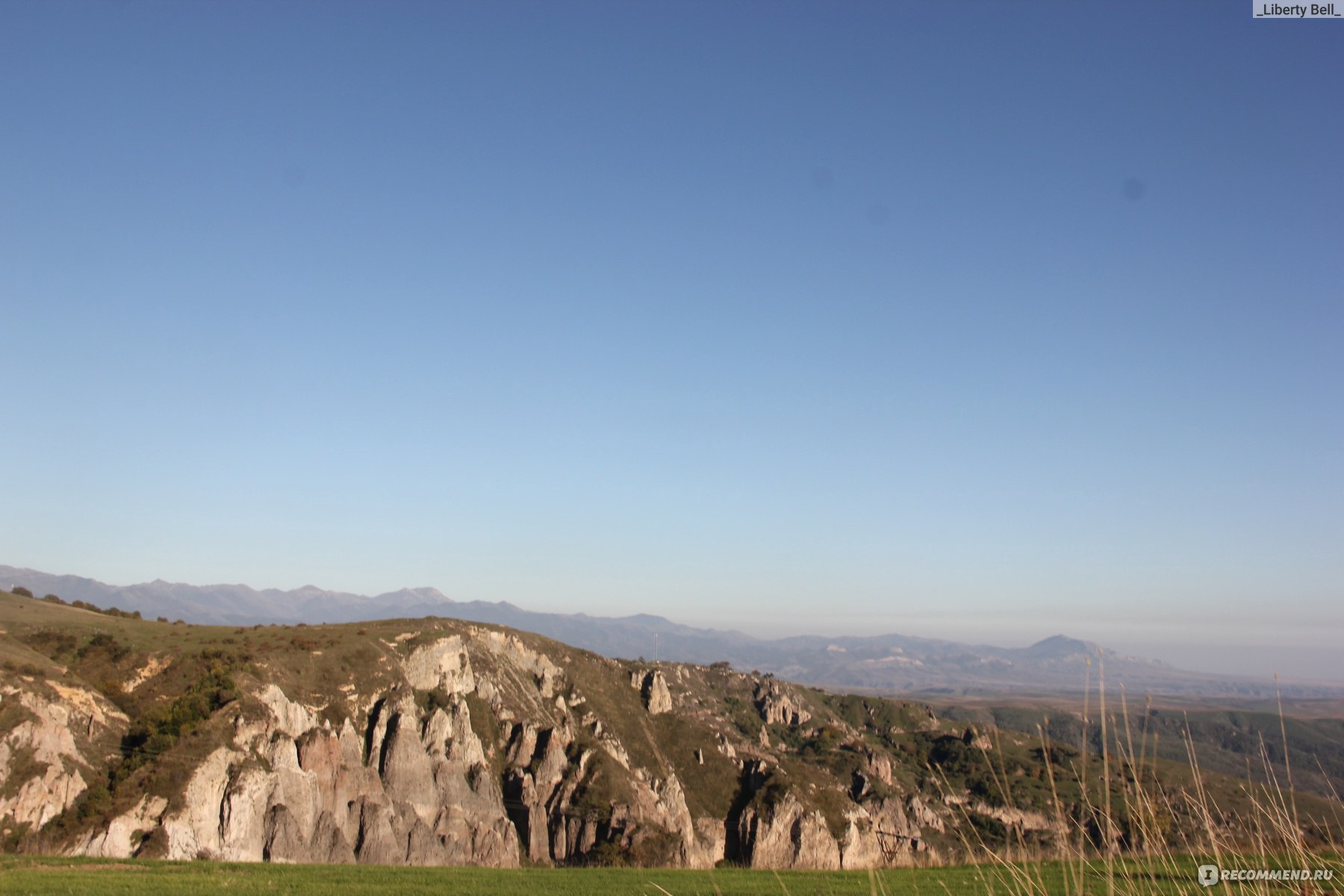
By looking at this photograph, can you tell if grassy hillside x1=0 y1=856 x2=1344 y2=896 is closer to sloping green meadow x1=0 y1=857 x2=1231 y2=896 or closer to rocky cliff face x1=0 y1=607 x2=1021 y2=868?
sloping green meadow x1=0 y1=857 x2=1231 y2=896

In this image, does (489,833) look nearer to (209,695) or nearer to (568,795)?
(568,795)

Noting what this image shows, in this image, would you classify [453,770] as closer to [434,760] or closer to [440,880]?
[434,760]

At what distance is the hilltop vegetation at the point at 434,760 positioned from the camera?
52719mm

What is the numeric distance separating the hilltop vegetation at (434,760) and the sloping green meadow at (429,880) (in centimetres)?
871

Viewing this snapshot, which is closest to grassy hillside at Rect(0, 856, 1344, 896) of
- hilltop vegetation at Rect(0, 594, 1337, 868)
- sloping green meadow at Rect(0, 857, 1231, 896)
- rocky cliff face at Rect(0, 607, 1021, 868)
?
sloping green meadow at Rect(0, 857, 1231, 896)

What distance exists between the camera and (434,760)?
7688cm

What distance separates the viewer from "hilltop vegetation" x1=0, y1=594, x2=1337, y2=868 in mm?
52719

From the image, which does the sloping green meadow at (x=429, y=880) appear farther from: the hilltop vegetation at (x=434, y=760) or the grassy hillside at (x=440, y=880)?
the hilltop vegetation at (x=434, y=760)

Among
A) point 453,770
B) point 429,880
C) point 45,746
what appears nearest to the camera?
point 429,880

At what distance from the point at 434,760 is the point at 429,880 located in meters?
50.5

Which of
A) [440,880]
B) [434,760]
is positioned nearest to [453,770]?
[434,760]

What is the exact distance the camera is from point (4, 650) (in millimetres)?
56875

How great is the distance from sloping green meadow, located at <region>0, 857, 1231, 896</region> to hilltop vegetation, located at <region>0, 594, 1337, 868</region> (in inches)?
343

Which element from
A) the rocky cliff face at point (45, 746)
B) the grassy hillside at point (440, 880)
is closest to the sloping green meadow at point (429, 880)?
the grassy hillside at point (440, 880)
